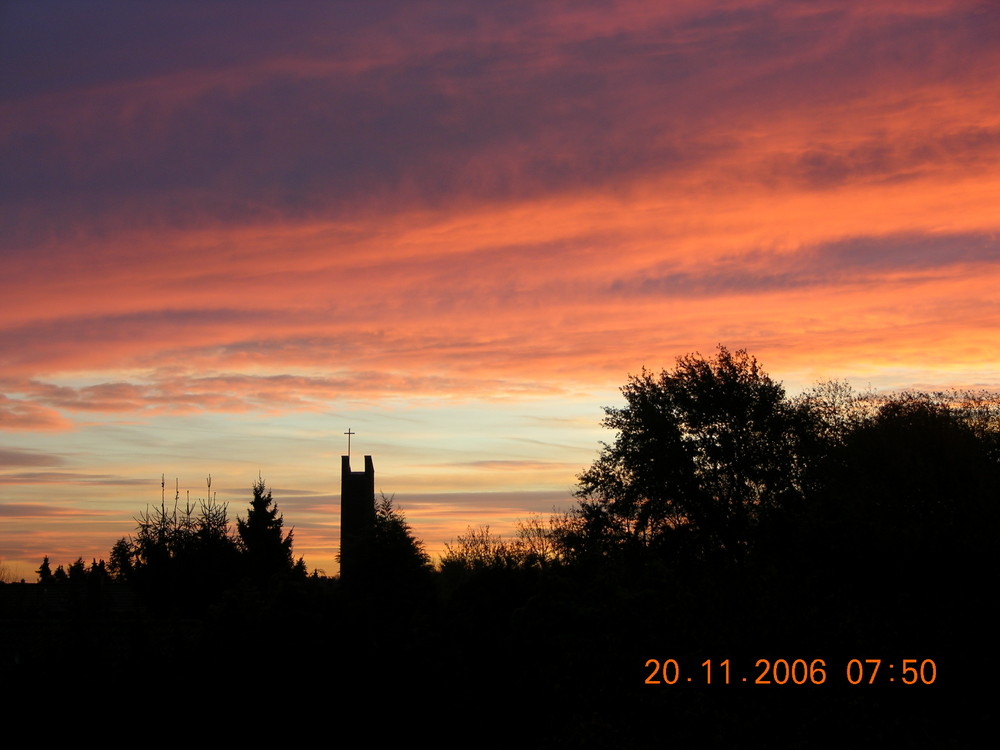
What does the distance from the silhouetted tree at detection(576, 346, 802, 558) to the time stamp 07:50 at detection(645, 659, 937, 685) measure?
2417 centimetres

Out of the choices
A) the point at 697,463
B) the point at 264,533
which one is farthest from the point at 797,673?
the point at 264,533

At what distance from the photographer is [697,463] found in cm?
4034

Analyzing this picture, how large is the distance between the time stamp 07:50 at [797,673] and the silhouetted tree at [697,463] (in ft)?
79.3

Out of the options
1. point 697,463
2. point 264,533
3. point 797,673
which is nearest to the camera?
point 797,673

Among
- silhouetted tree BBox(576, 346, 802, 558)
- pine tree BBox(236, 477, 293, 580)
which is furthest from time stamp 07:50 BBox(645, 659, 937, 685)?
pine tree BBox(236, 477, 293, 580)

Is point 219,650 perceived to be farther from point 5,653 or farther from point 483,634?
point 483,634

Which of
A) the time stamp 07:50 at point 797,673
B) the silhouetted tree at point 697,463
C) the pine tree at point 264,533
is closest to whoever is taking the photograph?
the time stamp 07:50 at point 797,673

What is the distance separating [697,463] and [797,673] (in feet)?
89.1

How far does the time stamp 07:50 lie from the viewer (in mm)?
13523

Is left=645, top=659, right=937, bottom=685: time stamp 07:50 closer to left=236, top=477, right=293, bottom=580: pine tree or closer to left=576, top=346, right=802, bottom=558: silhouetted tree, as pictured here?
left=576, top=346, right=802, bottom=558: silhouetted tree

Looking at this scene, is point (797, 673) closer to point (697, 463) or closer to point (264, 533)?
point (697, 463)

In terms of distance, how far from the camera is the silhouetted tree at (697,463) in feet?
129

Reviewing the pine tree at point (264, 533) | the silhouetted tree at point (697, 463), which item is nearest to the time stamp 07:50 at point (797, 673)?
the silhouetted tree at point (697, 463)

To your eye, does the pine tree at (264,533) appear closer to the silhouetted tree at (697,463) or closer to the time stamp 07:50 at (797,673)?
the silhouetted tree at (697,463)
